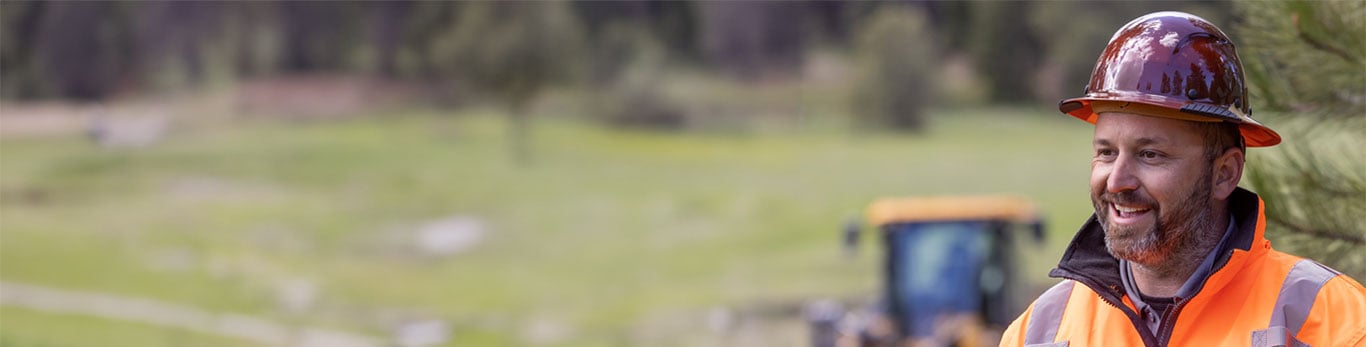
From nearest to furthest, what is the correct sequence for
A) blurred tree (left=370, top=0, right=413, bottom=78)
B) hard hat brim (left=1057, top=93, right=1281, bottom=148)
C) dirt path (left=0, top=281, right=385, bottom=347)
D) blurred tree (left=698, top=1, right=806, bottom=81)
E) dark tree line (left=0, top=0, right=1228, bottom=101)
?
hard hat brim (left=1057, top=93, right=1281, bottom=148) < dirt path (left=0, top=281, right=385, bottom=347) < dark tree line (left=0, top=0, right=1228, bottom=101) < blurred tree (left=370, top=0, right=413, bottom=78) < blurred tree (left=698, top=1, right=806, bottom=81)

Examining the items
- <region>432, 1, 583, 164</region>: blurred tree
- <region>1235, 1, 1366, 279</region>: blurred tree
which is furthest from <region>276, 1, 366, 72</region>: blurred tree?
<region>1235, 1, 1366, 279</region>: blurred tree

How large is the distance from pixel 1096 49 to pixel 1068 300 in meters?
33.0

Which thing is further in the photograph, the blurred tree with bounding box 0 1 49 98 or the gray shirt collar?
the blurred tree with bounding box 0 1 49 98

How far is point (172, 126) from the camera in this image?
38969 mm

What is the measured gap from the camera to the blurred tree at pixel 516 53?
1489 inches

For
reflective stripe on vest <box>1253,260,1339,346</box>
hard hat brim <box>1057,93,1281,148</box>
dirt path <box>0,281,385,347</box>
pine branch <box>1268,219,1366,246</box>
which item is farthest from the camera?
dirt path <box>0,281,385,347</box>

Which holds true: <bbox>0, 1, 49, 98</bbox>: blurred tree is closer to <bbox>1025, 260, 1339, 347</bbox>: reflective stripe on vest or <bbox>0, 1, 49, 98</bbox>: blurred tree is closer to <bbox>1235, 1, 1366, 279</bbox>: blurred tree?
<bbox>1235, 1, 1366, 279</bbox>: blurred tree

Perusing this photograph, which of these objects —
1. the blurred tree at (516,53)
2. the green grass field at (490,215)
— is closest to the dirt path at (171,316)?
the green grass field at (490,215)

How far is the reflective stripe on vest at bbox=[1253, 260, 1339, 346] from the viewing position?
7.02 feet

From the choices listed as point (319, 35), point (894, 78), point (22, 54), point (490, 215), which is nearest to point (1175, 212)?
point (490, 215)

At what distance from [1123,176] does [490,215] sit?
2957 centimetres

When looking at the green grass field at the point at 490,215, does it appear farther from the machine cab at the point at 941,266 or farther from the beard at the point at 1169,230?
the beard at the point at 1169,230

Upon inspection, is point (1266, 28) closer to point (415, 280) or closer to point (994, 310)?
point (994, 310)

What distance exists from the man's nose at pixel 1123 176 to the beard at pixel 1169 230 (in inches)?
0.7
